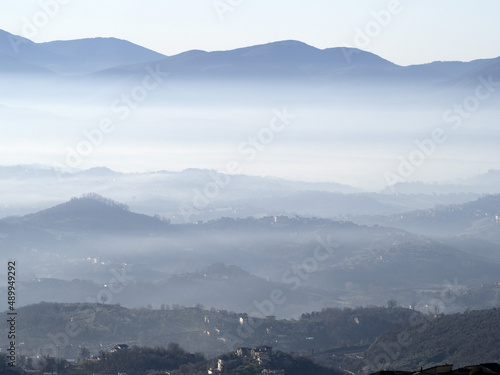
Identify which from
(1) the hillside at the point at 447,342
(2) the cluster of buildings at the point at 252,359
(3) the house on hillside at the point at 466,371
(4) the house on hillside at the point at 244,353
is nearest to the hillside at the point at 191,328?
(1) the hillside at the point at 447,342

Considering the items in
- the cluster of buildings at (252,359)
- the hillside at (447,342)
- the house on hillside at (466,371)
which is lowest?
the house on hillside at (466,371)

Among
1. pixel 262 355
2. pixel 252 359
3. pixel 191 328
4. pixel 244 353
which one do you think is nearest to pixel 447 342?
pixel 244 353

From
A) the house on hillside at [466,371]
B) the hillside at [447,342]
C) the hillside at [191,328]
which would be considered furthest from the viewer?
the hillside at [191,328]

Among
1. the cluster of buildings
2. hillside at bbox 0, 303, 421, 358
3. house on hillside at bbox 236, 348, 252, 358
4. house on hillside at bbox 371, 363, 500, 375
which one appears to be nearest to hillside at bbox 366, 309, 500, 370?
hillside at bbox 0, 303, 421, 358

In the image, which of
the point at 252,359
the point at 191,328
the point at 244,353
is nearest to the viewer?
the point at 252,359

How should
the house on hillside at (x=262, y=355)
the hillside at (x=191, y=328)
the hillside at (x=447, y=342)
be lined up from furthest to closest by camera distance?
the hillside at (x=191, y=328) < the hillside at (x=447, y=342) < the house on hillside at (x=262, y=355)

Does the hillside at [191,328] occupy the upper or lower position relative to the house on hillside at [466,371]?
upper

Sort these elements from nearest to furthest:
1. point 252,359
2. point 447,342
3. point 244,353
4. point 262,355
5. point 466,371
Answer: point 466,371
point 262,355
point 252,359
point 244,353
point 447,342

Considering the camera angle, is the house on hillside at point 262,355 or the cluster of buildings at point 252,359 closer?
the cluster of buildings at point 252,359

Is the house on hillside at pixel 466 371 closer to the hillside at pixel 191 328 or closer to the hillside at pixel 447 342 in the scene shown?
the hillside at pixel 447 342

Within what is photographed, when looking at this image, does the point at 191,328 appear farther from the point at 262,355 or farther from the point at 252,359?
the point at 262,355

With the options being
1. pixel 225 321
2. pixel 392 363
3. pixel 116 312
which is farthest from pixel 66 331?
pixel 392 363
